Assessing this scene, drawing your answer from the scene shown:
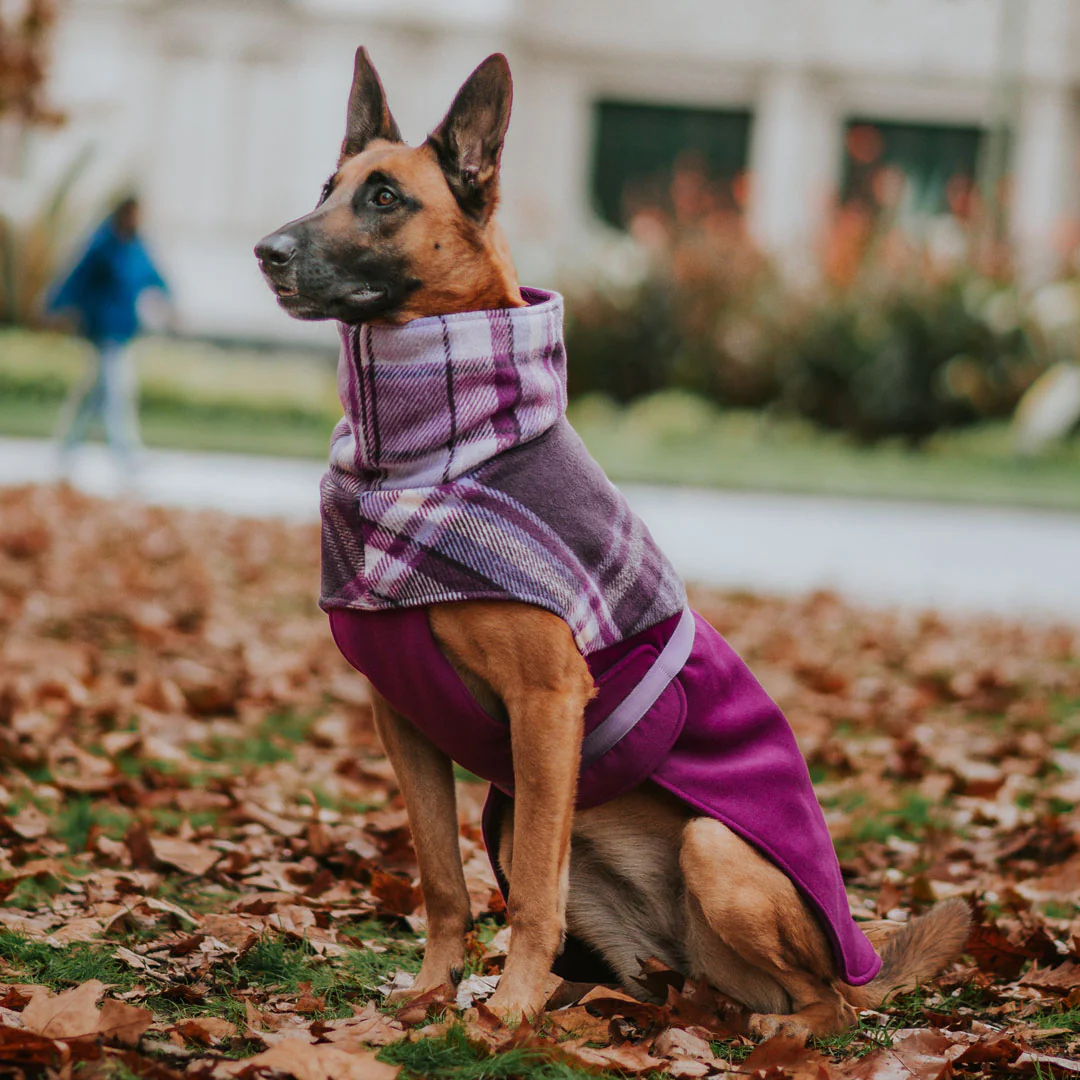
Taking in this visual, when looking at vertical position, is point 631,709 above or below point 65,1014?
above

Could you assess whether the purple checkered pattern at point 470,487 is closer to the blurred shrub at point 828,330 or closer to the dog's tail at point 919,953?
the dog's tail at point 919,953

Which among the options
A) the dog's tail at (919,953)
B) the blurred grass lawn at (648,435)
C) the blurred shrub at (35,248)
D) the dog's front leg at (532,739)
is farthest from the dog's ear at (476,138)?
the blurred shrub at (35,248)

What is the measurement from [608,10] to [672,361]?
1048cm

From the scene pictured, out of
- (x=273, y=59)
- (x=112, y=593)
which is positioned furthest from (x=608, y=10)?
(x=112, y=593)

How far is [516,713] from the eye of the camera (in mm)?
2639

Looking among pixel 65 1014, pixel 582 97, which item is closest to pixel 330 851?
pixel 65 1014

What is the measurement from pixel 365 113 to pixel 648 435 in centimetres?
1333

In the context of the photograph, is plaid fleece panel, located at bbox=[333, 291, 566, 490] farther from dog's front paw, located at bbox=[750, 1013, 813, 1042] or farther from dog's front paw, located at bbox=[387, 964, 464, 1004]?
dog's front paw, located at bbox=[750, 1013, 813, 1042]

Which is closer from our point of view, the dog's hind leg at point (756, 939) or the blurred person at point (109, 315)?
the dog's hind leg at point (756, 939)

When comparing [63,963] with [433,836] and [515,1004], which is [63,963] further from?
[515,1004]

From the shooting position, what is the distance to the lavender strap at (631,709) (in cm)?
277

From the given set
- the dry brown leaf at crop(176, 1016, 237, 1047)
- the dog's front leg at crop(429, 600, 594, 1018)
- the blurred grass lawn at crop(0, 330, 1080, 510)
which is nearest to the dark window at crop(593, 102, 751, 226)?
the blurred grass lawn at crop(0, 330, 1080, 510)

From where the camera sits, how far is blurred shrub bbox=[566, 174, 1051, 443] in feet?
53.5

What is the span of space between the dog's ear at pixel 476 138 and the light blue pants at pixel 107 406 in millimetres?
9447
